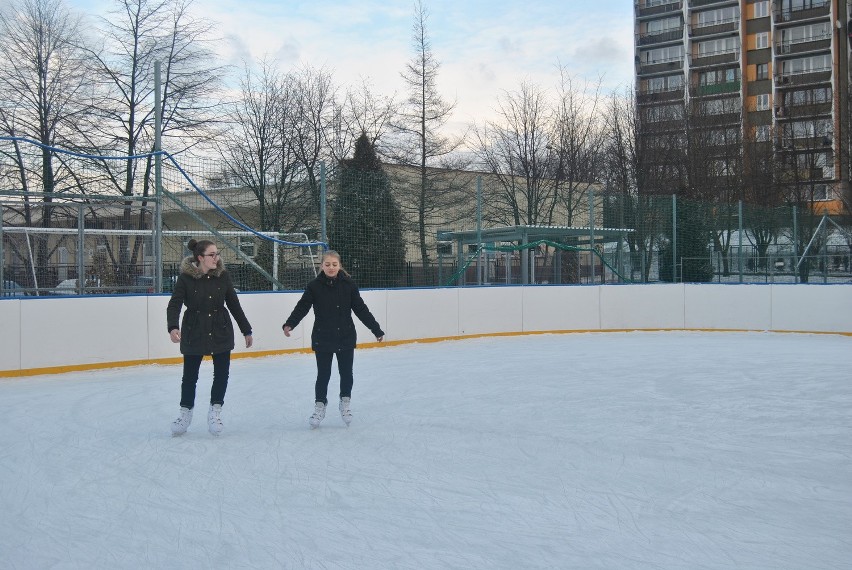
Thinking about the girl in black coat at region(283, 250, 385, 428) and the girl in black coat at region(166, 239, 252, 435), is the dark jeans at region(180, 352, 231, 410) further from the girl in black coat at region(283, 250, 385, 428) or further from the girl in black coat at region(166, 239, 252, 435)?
the girl in black coat at region(283, 250, 385, 428)

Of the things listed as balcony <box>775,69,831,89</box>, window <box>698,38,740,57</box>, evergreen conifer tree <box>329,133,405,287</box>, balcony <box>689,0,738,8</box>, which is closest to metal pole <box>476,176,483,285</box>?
evergreen conifer tree <box>329,133,405,287</box>

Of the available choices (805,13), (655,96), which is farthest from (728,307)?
(805,13)

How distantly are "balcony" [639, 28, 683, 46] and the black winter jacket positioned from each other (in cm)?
5296

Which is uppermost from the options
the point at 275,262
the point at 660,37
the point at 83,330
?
the point at 660,37

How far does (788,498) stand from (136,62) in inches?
651

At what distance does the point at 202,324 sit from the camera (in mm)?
5641

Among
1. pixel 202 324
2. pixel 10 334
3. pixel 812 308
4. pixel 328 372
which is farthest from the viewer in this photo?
pixel 812 308

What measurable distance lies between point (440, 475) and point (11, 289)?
7.33m

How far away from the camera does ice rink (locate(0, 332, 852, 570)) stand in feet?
10.8

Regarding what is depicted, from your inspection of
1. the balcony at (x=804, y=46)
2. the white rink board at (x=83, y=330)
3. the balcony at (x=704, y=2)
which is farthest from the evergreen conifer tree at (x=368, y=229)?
the balcony at (x=704, y=2)

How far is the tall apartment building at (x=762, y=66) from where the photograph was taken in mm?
37219

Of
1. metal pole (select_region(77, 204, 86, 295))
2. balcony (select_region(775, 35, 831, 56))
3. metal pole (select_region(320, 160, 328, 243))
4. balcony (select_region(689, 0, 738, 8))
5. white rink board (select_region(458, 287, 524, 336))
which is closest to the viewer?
metal pole (select_region(77, 204, 86, 295))

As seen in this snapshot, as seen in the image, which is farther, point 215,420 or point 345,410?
point 345,410

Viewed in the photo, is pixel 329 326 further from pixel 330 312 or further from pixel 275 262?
pixel 275 262
